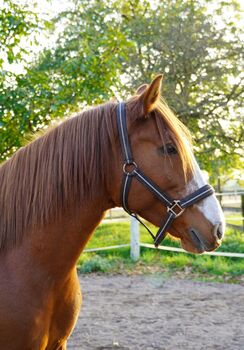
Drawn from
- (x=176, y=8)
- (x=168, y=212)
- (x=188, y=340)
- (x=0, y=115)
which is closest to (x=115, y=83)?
(x=0, y=115)

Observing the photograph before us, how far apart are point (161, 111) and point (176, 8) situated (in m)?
10.4

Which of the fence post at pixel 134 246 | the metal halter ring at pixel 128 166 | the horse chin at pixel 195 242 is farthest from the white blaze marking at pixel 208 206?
the fence post at pixel 134 246

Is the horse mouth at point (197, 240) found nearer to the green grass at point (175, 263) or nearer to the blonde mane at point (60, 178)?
the blonde mane at point (60, 178)

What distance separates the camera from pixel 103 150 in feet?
7.73

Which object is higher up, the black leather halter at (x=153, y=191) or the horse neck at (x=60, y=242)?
the black leather halter at (x=153, y=191)

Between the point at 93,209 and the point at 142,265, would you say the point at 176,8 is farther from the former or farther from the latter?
the point at 93,209

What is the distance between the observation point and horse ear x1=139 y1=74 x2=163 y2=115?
222 cm

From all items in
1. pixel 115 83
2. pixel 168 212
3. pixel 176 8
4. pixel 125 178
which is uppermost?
pixel 176 8

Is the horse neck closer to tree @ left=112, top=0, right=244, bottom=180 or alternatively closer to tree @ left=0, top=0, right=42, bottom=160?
tree @ left=0, top=0, right=42, bottom=160

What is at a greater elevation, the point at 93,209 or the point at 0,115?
the point at 0,115

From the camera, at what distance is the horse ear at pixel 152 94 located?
222cm

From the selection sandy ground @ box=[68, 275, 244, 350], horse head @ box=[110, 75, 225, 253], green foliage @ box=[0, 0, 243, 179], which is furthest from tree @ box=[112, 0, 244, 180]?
horse head @ box=[110, 75, 225, 253]

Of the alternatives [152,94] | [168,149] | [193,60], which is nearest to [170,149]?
Answer: [168,149]

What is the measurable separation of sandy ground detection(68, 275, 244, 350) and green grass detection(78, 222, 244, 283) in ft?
1.86
